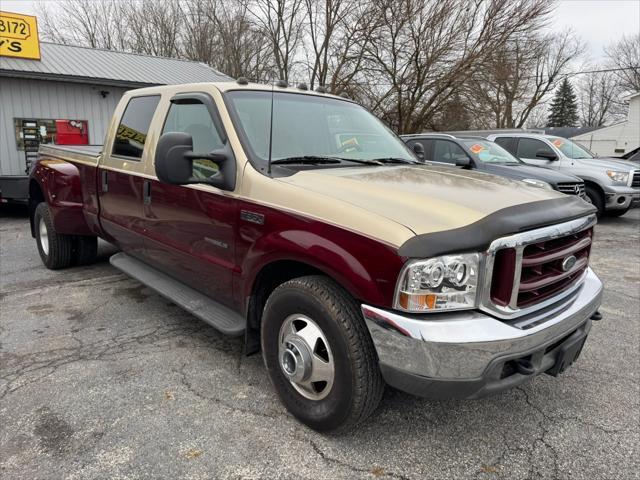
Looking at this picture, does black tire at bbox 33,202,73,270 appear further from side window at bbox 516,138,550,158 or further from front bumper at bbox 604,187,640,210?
front bumper at bbox 604,187,640,210

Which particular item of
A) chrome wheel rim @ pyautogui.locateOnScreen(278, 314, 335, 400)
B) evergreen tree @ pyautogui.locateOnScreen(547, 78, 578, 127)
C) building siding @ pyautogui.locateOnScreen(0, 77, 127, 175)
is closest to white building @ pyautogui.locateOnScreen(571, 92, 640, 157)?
evergreen tree @ pyautogui.locateOnScreen(547, 78, 578, 127)

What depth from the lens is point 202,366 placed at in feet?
11.0

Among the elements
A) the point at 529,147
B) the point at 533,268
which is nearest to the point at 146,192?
the point at 533,268

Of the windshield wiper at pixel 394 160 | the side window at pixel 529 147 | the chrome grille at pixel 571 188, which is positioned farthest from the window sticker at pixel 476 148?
the windshield wiper at pixel 394 160

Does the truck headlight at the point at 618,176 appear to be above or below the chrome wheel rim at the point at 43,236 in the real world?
above

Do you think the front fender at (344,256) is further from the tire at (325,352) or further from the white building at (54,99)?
the white building at (54,99)

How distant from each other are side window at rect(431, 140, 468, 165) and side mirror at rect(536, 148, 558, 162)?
2.34 metres

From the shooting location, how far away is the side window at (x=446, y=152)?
29.2ft

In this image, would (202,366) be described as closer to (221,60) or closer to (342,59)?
(342,59)

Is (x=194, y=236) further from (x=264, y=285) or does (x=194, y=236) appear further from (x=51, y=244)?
(x=51, y=244)

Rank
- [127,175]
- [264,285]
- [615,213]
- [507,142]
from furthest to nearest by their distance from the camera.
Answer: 1. [507,142]
2. [615,213]
3. [127,175]
4. [264,285]

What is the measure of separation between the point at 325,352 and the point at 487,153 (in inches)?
299

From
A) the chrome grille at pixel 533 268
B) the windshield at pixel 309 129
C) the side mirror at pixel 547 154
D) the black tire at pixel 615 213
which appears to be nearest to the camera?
the chrome grille at pixel 533 268

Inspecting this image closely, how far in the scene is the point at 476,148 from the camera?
9.03 metres
